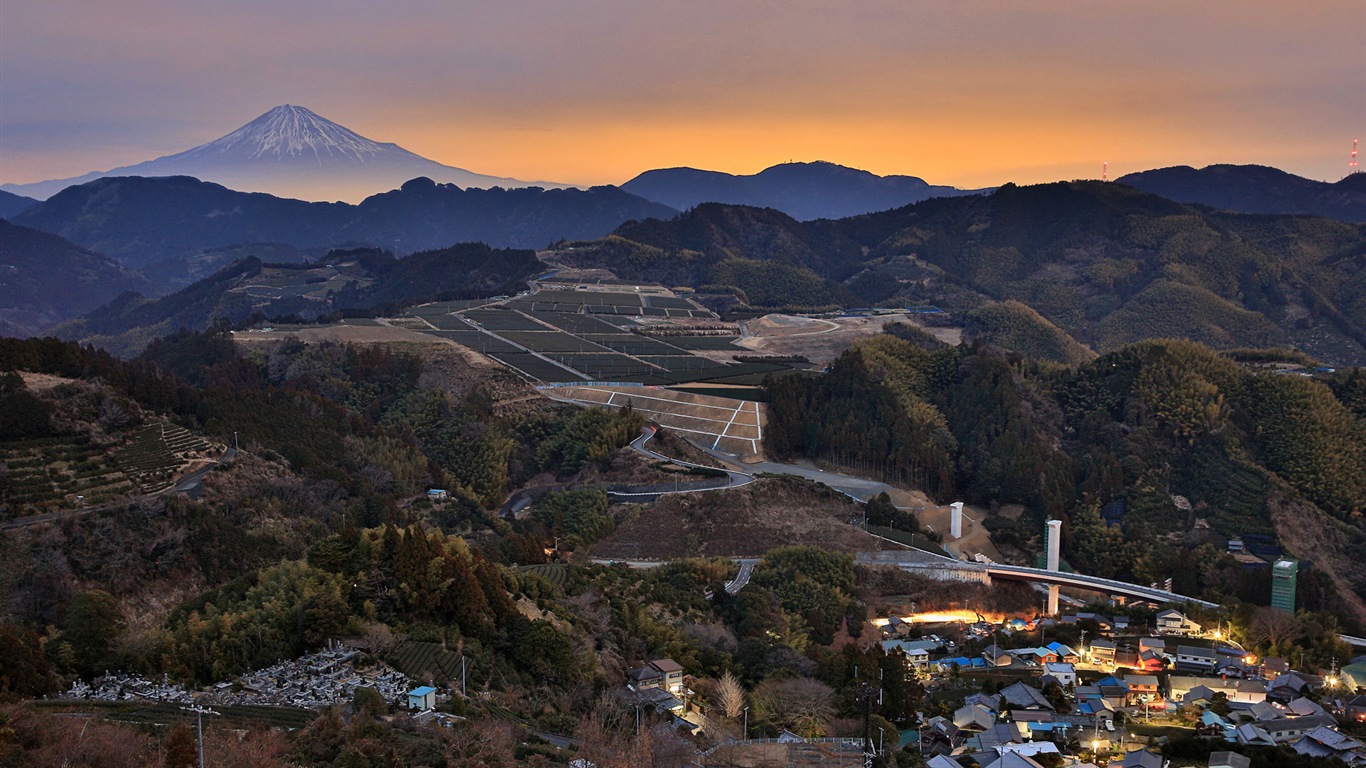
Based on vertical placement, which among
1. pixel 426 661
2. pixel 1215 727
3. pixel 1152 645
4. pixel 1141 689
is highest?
pixel 426 661

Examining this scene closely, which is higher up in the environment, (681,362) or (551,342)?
(551,342)

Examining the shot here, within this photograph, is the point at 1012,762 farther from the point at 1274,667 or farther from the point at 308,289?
the point at 308,289

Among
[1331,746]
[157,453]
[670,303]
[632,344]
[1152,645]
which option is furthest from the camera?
[670,303]

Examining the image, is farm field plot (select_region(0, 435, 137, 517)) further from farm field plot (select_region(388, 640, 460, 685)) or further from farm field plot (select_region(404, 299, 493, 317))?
farm field plot (select_region(404, 299, 493, 317))

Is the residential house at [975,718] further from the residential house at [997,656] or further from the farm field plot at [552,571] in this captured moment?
the farm field plot at [552,571]

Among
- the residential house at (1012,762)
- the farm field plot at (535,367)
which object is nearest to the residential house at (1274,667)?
the residential house at (1012,762)

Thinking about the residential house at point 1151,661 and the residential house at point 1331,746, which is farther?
the residential house at point 1151,661

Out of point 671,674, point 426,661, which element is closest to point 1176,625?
point 671,674
